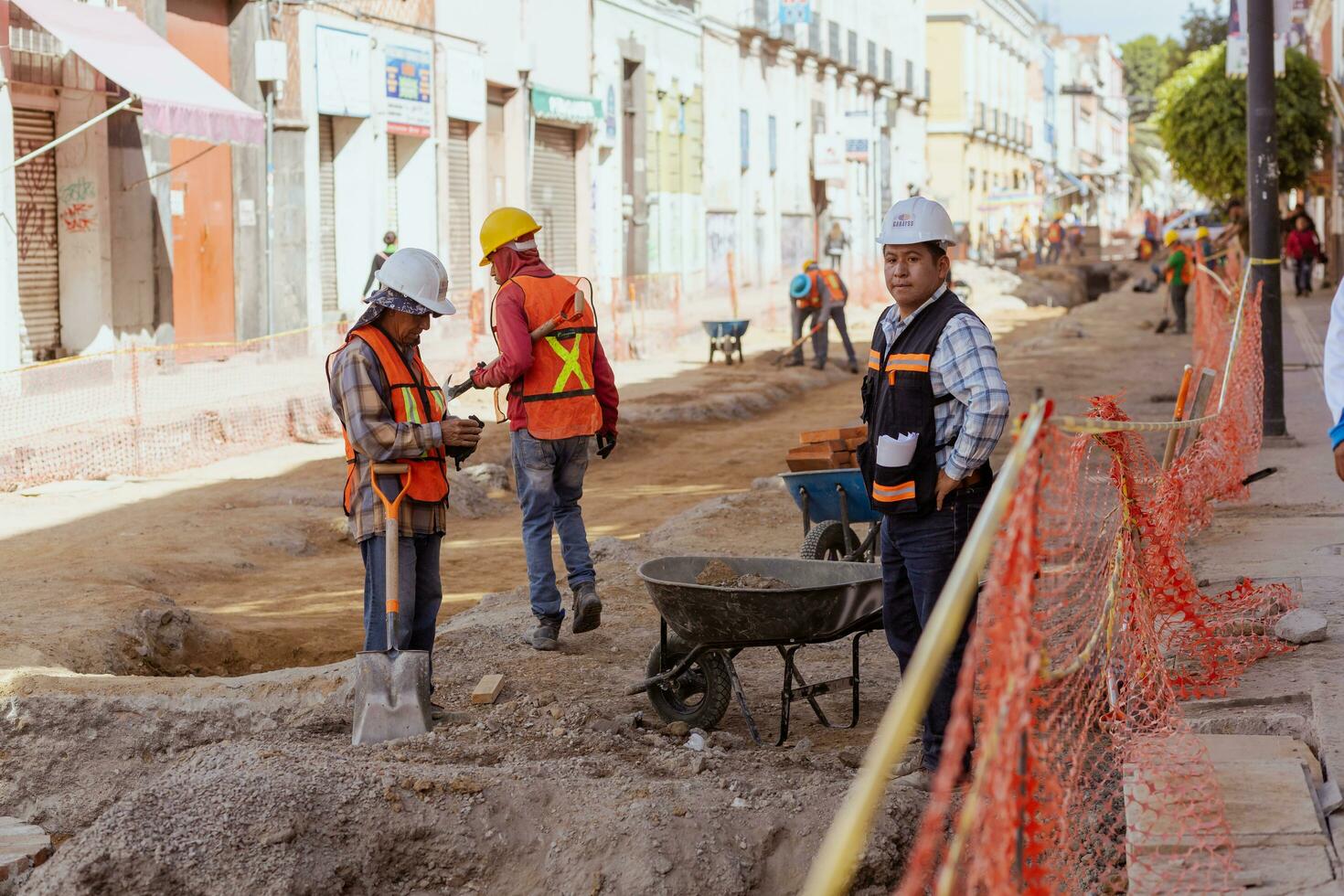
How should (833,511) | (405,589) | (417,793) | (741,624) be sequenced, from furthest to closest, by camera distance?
(833,511), (405,589), (741,624), (417,793)

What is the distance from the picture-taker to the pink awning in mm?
15609

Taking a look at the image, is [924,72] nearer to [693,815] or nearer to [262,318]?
[262,318]

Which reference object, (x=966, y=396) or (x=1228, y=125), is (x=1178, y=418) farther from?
(x=1228, y=125)

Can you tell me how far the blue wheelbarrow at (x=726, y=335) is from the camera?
73.8 feet

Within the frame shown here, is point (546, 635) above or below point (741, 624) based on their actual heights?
below

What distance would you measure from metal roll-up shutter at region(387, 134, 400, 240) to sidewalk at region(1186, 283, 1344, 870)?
535 inches

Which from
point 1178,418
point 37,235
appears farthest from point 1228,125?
point 1178,418

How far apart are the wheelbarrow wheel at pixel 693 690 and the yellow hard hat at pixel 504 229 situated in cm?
197

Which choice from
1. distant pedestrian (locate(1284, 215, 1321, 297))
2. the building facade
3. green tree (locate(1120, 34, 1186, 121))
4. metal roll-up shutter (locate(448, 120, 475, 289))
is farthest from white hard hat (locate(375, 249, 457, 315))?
green tree (locate(1120, 34, 1186, 121))

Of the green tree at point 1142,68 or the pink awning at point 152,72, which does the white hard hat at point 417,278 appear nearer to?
the pink awning at point 152,72

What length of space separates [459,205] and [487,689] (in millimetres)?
19674

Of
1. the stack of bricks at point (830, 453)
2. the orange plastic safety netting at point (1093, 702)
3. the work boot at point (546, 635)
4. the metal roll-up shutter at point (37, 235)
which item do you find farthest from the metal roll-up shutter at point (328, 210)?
the orange plastic safety netting at point (1093, 702)

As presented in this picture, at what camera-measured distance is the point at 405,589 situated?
5945mm

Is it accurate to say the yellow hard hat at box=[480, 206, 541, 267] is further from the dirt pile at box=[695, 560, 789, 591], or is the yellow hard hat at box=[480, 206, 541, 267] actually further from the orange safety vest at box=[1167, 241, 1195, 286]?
the orange safety vest at box=[1167, 241, 1195, 286]
